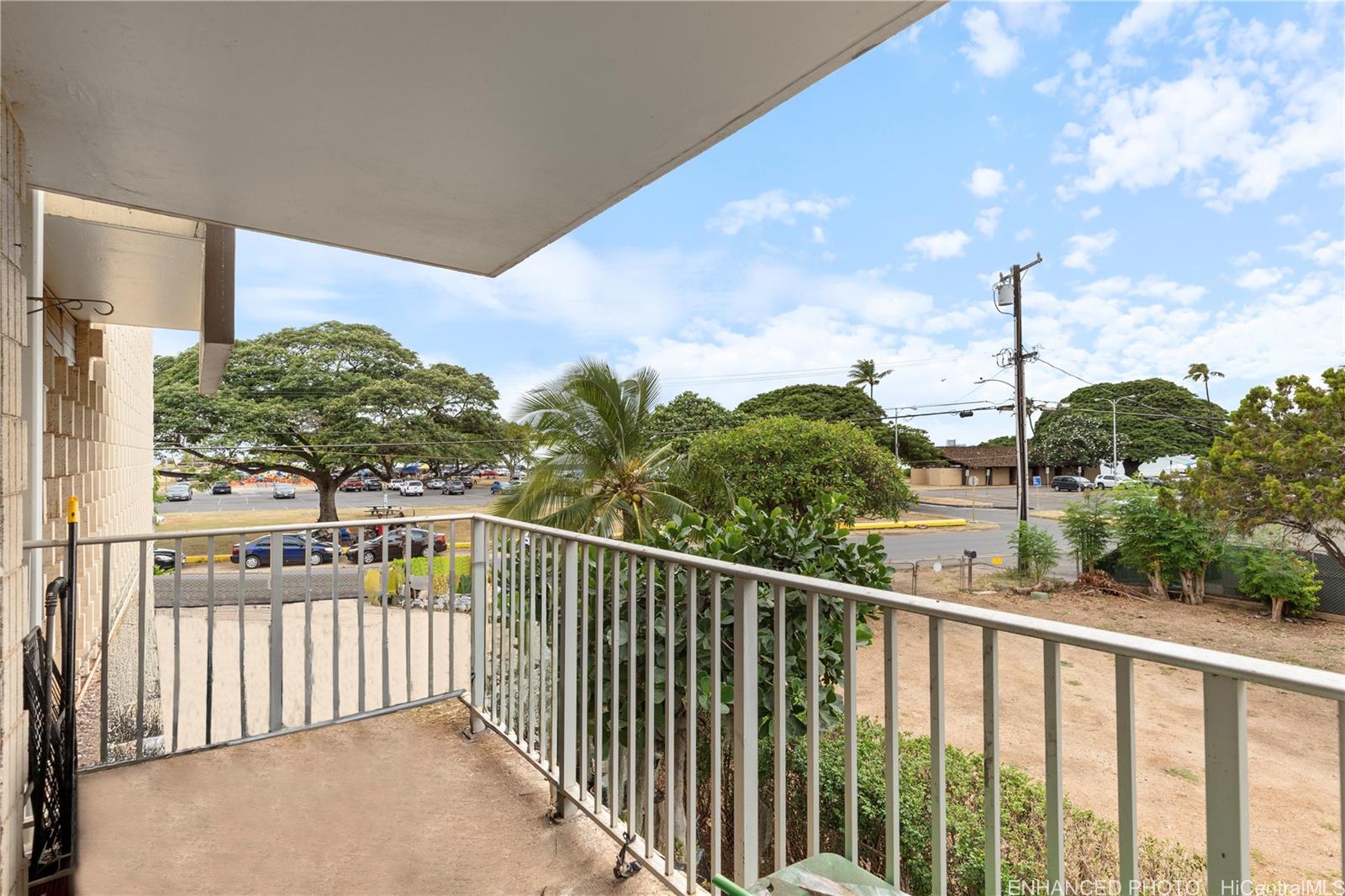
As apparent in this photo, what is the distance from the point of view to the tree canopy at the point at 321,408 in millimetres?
19094

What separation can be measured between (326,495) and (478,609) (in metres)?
21.2

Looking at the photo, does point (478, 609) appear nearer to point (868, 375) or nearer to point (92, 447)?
point (92, 447)

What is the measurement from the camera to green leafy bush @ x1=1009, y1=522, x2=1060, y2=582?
1228cm

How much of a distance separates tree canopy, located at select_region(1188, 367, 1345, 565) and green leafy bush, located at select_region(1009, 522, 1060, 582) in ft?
9.08

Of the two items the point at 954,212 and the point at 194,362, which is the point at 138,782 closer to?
the point at 194,362

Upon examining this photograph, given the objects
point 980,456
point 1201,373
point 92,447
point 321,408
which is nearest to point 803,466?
point 92,447

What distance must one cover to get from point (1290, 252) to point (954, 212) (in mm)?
16586

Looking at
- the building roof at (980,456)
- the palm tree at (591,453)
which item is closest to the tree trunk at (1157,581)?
Result: the palm tree at (591,453)

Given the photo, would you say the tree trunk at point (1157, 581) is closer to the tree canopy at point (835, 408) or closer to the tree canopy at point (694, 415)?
the tree canopy at point (694, 415)

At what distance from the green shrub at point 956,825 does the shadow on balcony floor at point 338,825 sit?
57.6 inches

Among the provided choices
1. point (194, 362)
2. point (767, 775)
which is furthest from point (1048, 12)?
point (194, 362)

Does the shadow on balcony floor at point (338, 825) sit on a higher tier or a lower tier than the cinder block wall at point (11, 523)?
lower

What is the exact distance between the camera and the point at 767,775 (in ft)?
12.8

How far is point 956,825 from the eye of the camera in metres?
3.41
